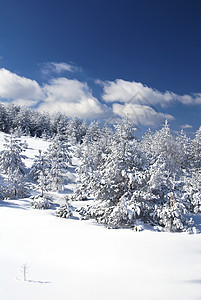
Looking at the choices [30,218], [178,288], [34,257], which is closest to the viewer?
[178,288]

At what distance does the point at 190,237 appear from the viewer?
11461 mm

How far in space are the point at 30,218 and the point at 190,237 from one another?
1016 centimetres

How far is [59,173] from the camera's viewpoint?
2753cm

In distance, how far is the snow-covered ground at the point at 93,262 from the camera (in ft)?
17.7

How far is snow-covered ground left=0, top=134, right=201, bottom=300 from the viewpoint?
540cm

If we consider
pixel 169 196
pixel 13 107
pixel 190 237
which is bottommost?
pixel 190 237

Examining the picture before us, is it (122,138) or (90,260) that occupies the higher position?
(122,138)

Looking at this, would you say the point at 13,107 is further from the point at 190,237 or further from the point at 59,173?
the point at 190,237

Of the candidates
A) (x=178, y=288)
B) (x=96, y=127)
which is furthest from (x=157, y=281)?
(x=96, y=127)

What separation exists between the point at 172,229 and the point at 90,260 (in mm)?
7226

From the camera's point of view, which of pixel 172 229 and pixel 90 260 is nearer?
pixel 90 260

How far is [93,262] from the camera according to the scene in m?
Result: 7.54

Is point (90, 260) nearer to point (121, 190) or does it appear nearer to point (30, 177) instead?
point (121, 190)

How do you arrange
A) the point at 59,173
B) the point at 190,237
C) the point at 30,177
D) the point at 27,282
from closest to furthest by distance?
the point at 27,282, the point at 190,237, the point at 59,173, the point at 30,177
